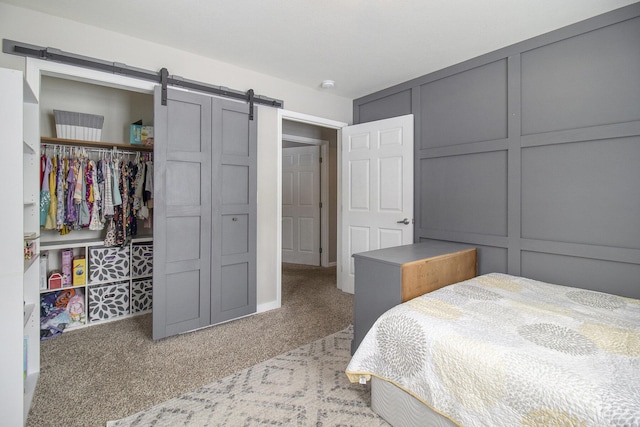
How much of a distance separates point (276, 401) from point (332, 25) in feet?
8.20


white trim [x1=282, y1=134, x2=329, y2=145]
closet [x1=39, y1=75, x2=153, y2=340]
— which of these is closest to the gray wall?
white trim [x1=282, y1=134, x2=329, y2=145]

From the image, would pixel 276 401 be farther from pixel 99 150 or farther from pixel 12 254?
pixel 99 150

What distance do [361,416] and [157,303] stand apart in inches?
69.7

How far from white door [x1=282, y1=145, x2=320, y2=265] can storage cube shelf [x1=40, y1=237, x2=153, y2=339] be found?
2792 millimetres

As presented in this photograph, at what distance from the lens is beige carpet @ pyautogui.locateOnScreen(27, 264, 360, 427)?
1.71 metres

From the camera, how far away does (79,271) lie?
2.77 metres

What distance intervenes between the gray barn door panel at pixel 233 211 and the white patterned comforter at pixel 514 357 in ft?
5.23

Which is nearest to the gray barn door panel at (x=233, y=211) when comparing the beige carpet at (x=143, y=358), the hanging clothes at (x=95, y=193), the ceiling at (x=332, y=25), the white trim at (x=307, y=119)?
the beige carpet at (x=143, y=358)

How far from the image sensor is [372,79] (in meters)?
3.23

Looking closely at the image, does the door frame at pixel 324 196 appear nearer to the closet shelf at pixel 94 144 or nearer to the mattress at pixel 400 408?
the closet shelf at pixel 94 144

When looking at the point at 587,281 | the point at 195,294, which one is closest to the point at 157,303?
the point at 195,294

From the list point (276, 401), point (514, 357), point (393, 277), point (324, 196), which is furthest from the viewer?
point (324, 196)

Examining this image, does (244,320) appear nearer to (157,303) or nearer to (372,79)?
(157,303)

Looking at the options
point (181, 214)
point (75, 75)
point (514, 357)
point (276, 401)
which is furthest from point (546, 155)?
point (75, 75)
